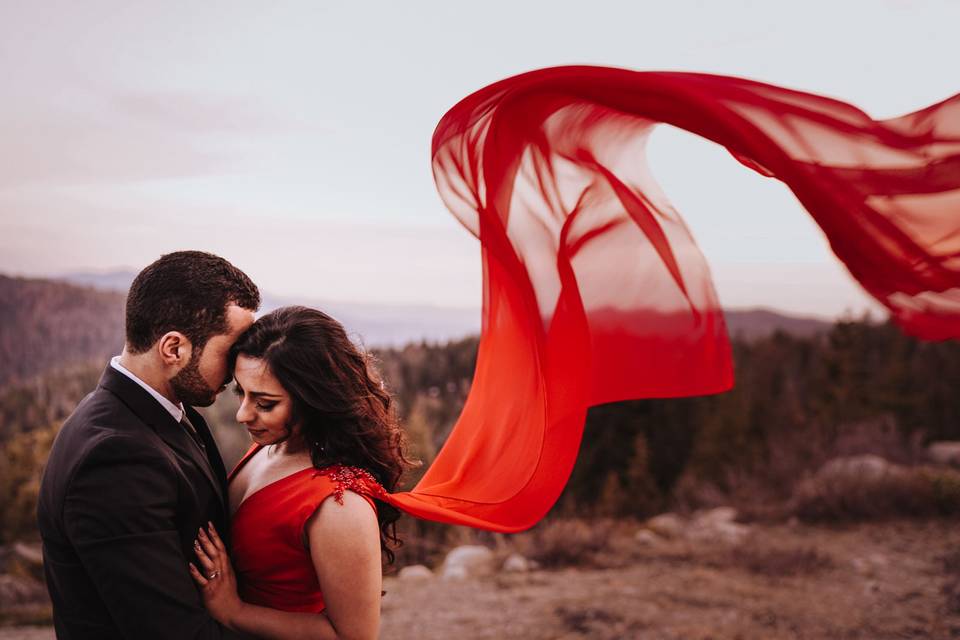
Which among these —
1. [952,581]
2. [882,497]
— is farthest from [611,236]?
[882,497]

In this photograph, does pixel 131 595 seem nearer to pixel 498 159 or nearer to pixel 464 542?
pixel 498 159

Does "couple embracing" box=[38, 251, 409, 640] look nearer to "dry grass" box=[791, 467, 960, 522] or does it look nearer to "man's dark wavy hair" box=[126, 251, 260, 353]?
"man's dark wavy hair" box=[126, 251, 260, 353]

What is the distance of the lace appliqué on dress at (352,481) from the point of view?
96.8 inches

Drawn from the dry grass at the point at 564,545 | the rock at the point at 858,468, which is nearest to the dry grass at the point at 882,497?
the rock at the point at 858,468

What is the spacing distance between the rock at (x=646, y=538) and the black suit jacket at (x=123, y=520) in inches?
318

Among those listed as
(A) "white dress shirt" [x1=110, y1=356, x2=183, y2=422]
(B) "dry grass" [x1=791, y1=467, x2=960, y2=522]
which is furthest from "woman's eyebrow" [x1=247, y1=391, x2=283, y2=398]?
(B) "dry grass" [x1=791, y1=467, x2=960, y2=522]

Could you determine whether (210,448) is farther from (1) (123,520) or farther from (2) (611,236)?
(2) (611,236)

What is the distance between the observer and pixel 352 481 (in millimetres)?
2508

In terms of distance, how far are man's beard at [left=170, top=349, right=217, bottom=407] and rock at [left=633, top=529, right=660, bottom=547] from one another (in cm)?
802

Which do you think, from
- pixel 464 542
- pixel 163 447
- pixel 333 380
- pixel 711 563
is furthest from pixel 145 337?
pixel 464 542

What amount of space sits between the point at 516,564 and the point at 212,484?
6714mm

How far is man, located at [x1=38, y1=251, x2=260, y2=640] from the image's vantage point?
7.03ft

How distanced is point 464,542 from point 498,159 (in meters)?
7.96

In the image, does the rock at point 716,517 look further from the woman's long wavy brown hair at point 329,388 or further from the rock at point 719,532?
the woman's long wavy brown hair at point 329,388
